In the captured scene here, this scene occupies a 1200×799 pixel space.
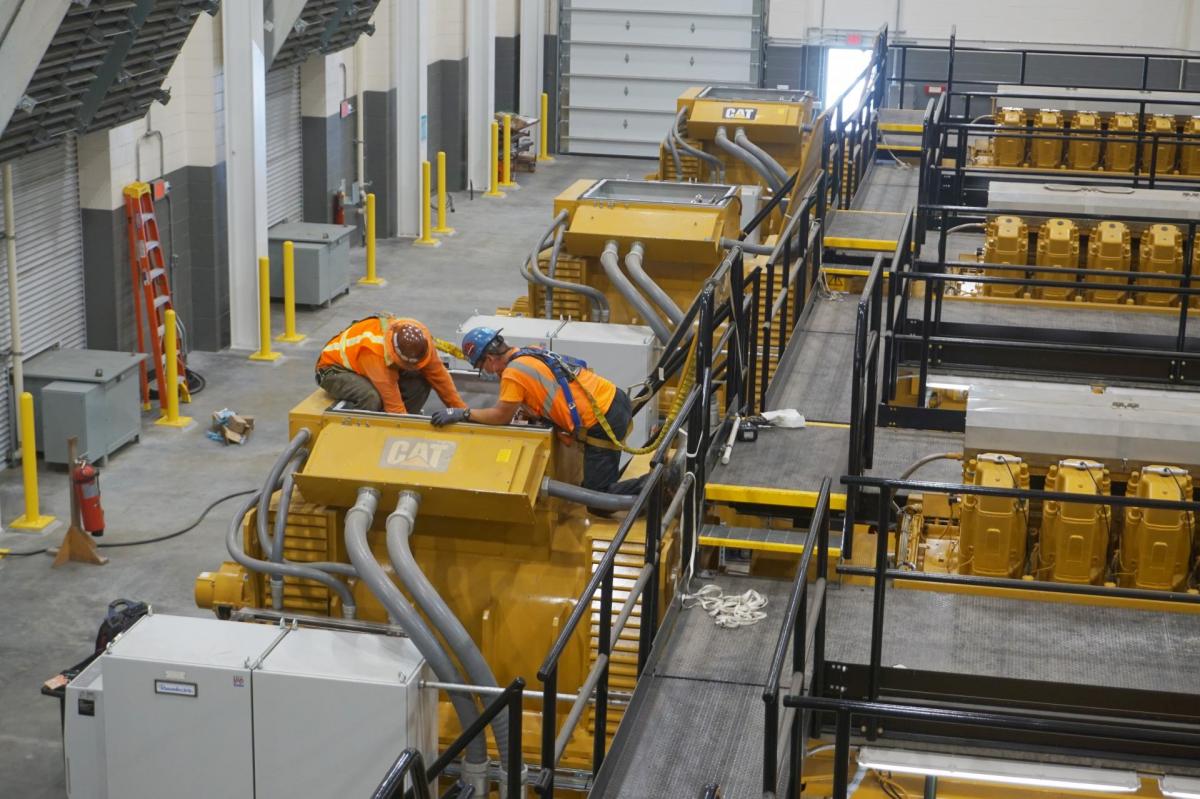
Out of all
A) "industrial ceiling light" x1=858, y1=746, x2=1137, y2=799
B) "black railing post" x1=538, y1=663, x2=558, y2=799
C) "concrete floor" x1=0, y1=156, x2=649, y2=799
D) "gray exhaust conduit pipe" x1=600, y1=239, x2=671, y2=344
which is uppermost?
"gray exhaust conduit pipe" x1=600, y1=239, x2=671, y2=344

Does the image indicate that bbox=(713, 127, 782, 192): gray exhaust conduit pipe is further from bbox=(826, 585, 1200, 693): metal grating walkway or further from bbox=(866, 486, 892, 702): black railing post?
bbox=(866, 486, 892, 702): black railing post

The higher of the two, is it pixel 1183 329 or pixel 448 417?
pixel 1183 329

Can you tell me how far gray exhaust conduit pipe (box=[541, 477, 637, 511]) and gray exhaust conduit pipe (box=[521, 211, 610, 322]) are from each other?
5121 mm

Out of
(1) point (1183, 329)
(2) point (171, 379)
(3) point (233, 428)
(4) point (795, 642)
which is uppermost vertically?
(1) point (1183, 329)

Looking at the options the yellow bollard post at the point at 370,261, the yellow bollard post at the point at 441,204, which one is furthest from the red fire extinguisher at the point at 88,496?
the yellow bollard post at the point at 441,204

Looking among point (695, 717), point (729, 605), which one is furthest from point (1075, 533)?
point (695, 717)

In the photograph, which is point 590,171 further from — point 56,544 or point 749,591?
point 749,591

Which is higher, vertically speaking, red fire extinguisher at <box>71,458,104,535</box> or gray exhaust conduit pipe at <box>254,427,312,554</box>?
gray exhaust conduit pipe at <box>254,427,312,554</box>

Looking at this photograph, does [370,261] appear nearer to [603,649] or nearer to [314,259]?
[314,259]

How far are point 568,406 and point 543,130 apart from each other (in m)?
22.0

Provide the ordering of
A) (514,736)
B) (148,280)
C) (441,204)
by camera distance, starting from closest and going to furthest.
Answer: (514,736)
(148,280)
(441,204)

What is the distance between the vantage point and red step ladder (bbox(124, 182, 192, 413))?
1593 centimetres

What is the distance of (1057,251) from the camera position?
11828 millimetres

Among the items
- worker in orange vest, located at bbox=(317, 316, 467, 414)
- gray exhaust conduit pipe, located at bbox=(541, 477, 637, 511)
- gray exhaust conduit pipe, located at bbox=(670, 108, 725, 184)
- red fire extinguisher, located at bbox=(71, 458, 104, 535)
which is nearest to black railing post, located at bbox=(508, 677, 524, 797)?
gray exhaust conduit pipe, located at bbox=(541, 477, 637, 511)
